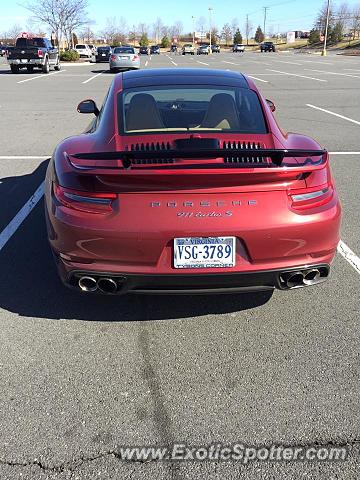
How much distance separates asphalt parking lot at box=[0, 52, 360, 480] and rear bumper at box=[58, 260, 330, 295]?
402 mm

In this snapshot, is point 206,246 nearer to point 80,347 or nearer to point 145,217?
point 145,217

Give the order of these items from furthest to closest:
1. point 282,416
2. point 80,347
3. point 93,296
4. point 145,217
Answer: point 93,296 → point 80,347 → point 145,217 → point 282,416

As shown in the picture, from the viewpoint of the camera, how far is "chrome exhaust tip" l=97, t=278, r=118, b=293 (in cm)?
283

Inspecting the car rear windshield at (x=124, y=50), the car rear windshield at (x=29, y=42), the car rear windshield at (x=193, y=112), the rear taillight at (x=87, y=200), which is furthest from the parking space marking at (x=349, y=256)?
the car rear windshield at (x=124, y=50)

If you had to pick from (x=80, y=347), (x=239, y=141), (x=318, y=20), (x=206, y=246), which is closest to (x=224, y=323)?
(x=206, y=246)

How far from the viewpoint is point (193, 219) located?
266cm

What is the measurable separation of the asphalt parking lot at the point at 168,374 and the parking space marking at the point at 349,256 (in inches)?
0.9

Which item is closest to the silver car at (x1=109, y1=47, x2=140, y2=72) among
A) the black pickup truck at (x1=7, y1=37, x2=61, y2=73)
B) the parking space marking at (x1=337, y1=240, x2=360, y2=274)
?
the black pickup truck at (x1=7, y1=37, x2=61, y2=73)

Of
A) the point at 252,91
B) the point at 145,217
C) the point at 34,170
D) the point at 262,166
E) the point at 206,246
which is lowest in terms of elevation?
the point at 34,170

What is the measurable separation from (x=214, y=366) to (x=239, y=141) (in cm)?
150

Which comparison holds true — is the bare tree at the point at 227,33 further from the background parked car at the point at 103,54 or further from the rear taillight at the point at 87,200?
the rear taillight at the point at 87,200

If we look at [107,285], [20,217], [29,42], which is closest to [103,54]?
[29,42]

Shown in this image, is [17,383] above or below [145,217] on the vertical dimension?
below

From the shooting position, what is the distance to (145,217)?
265 centimetres
